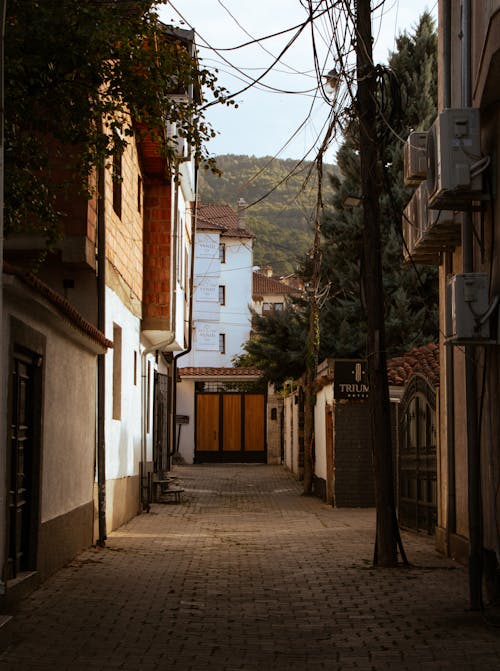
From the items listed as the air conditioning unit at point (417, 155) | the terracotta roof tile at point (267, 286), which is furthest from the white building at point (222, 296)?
the air conditioning unit at point (417, 155)

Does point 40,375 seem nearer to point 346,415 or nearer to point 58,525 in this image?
point 58,525

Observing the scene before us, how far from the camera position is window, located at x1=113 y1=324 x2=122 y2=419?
1703 centimetres

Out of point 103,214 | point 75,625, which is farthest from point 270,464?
point 75,625

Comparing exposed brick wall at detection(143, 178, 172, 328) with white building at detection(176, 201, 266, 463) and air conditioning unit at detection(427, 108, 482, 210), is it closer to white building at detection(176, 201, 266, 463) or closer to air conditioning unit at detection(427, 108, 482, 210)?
air conditioning unit at detection(427, 108, 482, 210)

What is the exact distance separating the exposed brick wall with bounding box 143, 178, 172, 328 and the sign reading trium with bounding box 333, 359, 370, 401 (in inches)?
141

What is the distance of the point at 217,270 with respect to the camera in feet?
199

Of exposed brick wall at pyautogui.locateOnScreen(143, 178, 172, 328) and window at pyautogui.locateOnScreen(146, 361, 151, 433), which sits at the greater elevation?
exposed brick wall at pyautogui.locateOnScreen(143, 178, 172, 328)

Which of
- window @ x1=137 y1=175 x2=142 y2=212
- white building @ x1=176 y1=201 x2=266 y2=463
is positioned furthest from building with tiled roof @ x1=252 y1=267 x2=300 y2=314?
window @ x1=137 y1=175 x2=142 y2=212

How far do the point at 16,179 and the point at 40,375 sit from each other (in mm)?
2035

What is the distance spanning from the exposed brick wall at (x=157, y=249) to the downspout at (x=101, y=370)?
5.81m

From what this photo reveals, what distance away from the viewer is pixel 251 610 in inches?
355

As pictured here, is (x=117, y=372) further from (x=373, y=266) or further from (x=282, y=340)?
(x=282, y=340)

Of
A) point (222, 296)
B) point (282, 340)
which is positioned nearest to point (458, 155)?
point (282, 340)

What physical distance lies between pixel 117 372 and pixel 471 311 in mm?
9789
